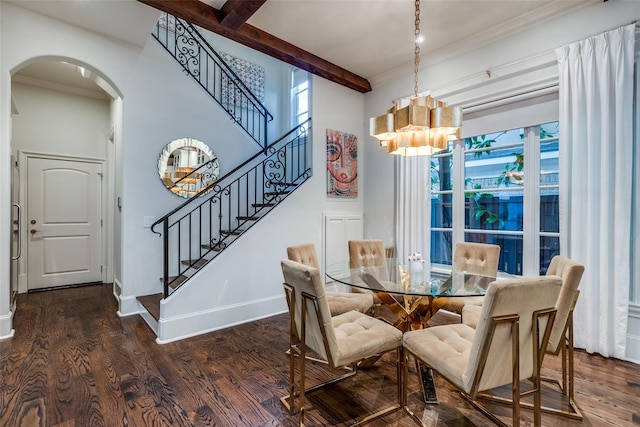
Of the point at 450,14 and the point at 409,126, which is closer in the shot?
the point at 409,126

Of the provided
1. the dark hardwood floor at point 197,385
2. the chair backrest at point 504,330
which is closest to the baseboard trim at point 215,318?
the dark hardwood floor at point 197,385

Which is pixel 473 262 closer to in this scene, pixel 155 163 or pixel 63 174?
pixel 155 163

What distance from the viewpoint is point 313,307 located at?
1809 millimetres

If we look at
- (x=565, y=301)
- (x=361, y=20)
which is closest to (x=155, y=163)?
(x=361, y=20)

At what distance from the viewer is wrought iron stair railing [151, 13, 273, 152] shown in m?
4.45

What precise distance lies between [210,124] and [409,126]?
321 centimetres

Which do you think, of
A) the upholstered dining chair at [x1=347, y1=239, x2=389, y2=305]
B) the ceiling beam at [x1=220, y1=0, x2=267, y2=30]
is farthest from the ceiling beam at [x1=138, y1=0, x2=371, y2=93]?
the upholstered dining chair at [x1=347, y1=239, x2=389, y2=305]

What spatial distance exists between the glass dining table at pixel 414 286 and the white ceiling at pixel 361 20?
254 cm

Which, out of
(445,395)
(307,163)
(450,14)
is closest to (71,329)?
(307,163)

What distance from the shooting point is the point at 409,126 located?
7.68ft

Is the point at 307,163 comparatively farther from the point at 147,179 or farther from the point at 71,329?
the point at 71,329

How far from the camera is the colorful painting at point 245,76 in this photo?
16.9 feet

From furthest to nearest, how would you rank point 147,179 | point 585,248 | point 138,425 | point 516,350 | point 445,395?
point 147,179
point 585,248
point 445,395
point 138,425
point 516,350

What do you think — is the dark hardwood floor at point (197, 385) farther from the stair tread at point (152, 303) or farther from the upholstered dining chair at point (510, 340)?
the upholstered dining chair at point (510, 340)
